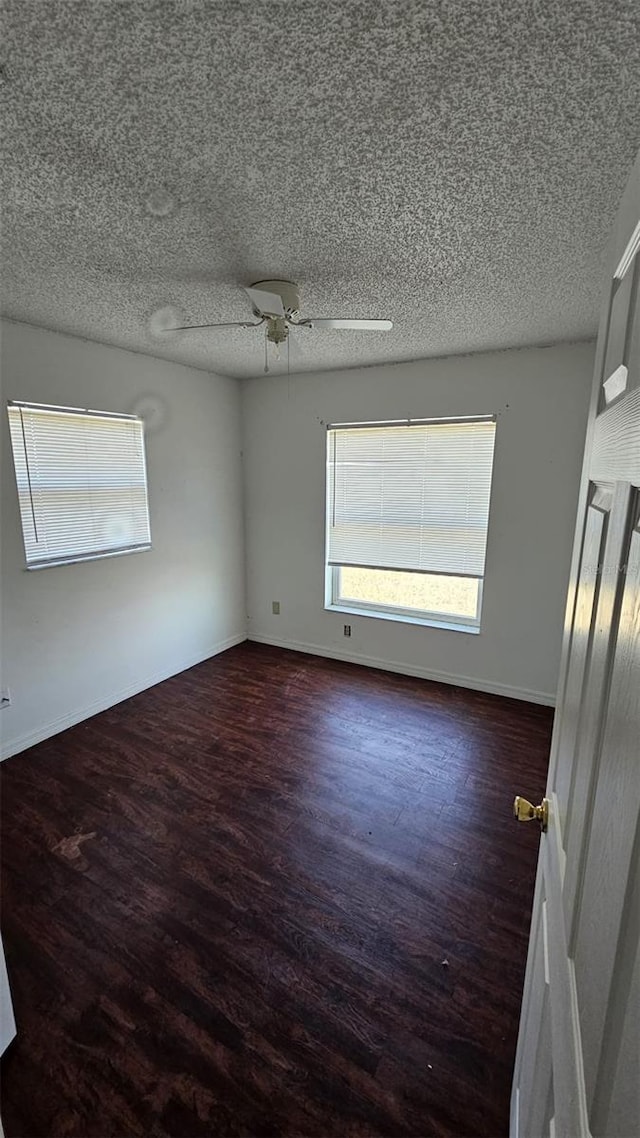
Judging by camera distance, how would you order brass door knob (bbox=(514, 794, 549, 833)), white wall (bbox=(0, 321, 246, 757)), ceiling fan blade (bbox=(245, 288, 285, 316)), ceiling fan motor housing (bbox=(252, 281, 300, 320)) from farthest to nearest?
white wall (bbox=(0, 321, 246, 757))
ceiling fan motor housing (bbox=(252, 281, 300, 320))
ceiling fan blade (bbox=(245, 288, 285, 316))
brass door knob (bbox=(514, 794, 549, 833))

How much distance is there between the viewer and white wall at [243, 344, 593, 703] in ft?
9.82

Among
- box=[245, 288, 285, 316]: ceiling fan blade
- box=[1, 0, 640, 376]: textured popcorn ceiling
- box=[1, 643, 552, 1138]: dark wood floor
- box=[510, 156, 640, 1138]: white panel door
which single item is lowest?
box=[1, 643, 552, 1138]: dark wood floor

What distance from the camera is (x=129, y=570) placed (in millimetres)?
3299

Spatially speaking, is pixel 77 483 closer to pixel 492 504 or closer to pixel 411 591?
pixel 411 591

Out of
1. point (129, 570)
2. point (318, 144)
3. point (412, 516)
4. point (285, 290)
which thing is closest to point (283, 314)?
point (285, 290)

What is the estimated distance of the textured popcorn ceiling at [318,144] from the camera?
0.84m

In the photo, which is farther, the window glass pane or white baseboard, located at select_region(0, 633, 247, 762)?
the window glass pane

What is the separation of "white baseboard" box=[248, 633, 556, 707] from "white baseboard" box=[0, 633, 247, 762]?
0.70 metres

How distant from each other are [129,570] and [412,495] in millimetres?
2214

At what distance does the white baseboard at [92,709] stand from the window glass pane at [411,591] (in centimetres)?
138

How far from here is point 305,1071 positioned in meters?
1.26

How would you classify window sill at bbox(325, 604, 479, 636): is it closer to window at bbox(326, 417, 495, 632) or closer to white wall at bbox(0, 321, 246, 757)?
window at bbox(326, 417, 495, 632)

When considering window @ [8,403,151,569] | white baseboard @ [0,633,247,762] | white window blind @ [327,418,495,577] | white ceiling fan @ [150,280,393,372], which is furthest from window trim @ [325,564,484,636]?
white ceiling fan @ [150,280,393,372]

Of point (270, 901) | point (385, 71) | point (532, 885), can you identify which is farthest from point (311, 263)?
point (532, 885)
